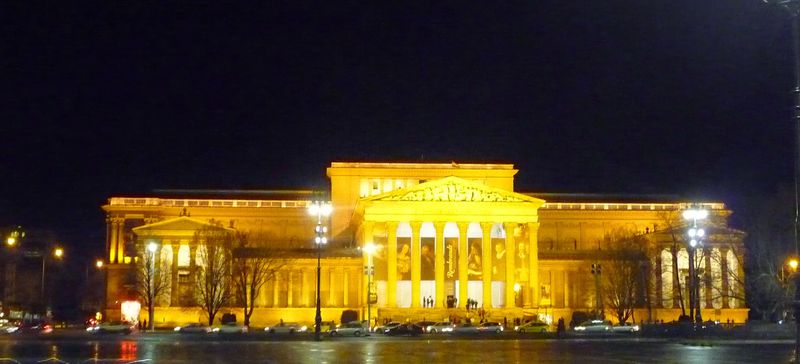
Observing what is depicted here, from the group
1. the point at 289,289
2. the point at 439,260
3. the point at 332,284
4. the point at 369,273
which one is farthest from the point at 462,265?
the point at 289,289

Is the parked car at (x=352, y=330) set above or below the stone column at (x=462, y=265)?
below

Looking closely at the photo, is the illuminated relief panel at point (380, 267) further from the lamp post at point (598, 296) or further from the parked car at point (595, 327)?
the parked car at point (595, 327)

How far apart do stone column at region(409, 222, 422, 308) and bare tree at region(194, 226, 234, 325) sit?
66.3 feet

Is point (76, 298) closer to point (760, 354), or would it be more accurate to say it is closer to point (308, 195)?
point (308, 195)

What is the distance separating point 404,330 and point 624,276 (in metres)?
37.6

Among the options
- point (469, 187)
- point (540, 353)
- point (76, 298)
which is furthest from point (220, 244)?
point (540, 353)

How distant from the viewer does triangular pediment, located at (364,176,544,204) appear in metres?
110

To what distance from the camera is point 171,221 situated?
120 meters

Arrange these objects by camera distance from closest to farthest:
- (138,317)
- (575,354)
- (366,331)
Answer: (575,354), (366,331), (138,317)

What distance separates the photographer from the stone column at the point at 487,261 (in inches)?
4294

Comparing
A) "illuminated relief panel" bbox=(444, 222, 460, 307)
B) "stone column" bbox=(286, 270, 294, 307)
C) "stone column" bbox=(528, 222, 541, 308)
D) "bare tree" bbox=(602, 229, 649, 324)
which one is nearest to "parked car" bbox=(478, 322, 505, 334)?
"illuminated relief panel" bbox=(444, 222, 460, 307)

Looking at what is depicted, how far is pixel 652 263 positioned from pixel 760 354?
71.0m

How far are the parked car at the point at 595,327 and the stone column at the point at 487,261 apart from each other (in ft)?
61.3

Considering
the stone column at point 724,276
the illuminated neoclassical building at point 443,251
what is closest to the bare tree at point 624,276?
the illuminated neoclassical building at point 443,251
